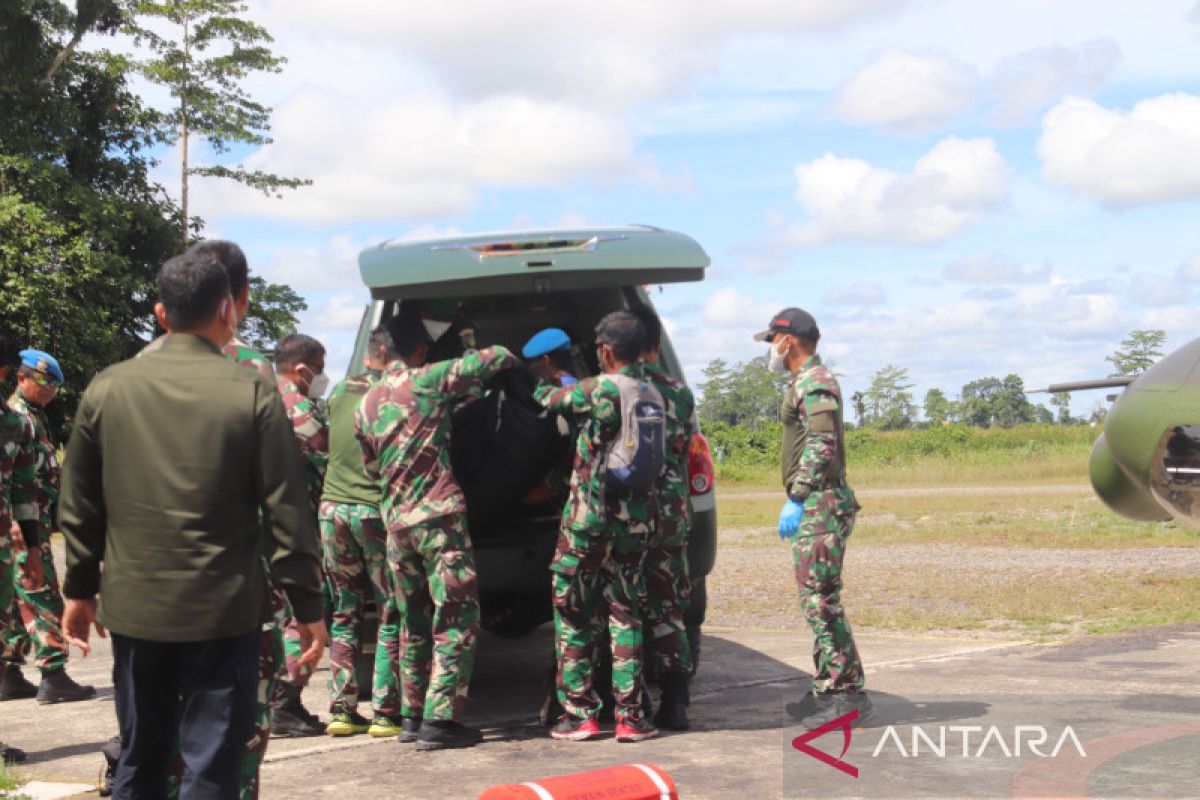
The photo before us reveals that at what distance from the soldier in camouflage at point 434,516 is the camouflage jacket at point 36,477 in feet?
8.18

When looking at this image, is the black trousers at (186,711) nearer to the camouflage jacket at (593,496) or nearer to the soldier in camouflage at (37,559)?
the camouflage jacket at (593,496)

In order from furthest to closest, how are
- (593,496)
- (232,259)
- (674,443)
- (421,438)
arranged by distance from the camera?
(674,443), (593,496), (421,438), (232,259)

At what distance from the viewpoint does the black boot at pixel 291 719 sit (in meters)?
6.56

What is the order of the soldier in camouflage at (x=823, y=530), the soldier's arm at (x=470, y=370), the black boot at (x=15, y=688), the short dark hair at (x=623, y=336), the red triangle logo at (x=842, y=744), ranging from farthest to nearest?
the black boot at (x=15, y=688)
the soldier in camouflage at (x=823, y=530)
the short dark hair at (x=623, y=336)
the soldier's arm at (x=470, y=370)
the red triangle logo at (x=842, y=744)

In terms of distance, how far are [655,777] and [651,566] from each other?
2.41 m

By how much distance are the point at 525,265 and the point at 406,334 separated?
0.65 metres

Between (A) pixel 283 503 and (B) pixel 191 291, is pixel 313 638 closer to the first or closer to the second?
(A) pixel 283 503

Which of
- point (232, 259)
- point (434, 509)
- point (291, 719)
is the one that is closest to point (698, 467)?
point (434, 509)

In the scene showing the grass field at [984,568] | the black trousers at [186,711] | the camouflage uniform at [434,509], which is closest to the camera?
the black trousers at [186,711]

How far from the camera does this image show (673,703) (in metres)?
6.45

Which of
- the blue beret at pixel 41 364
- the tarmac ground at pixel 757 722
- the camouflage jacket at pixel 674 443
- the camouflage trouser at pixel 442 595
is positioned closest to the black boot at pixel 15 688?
the tarmac ground at pixel 757 722

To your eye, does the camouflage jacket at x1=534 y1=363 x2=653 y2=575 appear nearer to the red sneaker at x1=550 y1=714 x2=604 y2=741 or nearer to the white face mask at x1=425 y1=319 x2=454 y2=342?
the red sneaker at x1=550 y1=714 x2=604 y2=741

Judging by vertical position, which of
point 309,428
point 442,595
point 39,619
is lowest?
point 39,619

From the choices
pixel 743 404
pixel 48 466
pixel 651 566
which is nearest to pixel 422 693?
pixel 651 566
